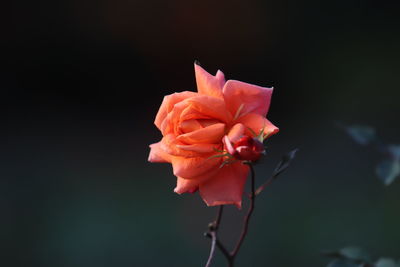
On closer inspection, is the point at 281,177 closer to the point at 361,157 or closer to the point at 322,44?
the point at 361,157

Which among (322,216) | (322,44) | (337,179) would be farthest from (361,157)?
(322,44)

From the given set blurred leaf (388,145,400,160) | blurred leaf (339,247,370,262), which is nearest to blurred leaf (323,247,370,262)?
blurred leaf (339,247,370,262)

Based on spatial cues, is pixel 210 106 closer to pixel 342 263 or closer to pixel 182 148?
pixel 182 148

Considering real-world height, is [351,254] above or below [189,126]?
below

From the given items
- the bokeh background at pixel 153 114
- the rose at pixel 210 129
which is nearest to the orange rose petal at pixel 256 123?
the rose at pixel 210 129

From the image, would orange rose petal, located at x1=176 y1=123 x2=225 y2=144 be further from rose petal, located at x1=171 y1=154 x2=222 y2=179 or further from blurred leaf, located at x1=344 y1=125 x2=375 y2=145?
blurred leaf, located at x1=344 y1=125 x2=375 y2=145

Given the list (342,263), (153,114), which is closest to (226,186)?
(342,263)

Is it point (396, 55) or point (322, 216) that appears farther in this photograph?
point (396, 55)
